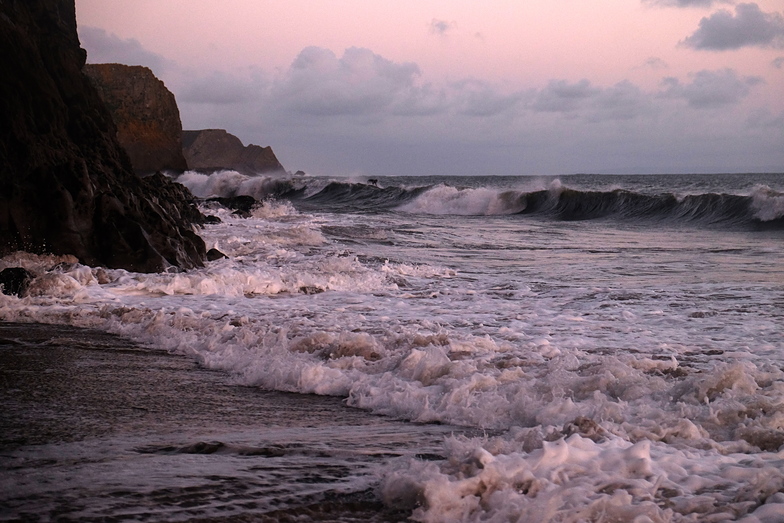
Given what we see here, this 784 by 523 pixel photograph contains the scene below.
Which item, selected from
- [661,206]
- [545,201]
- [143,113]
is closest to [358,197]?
[545,201]

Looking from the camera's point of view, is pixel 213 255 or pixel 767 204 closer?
pixel 213 255

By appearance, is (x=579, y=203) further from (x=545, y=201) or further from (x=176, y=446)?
(x=176, y=446)

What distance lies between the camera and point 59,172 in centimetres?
853

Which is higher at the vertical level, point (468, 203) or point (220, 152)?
point (220, 152)

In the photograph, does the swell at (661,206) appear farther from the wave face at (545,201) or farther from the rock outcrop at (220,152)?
the rock outcrop at (220,152)

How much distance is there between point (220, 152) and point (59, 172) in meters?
97.8

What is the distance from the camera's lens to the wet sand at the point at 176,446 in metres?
2.24

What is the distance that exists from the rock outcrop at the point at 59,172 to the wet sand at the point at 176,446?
3.81 metres

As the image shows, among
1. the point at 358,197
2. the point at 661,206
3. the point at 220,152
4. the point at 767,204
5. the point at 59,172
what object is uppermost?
the point at 220,152

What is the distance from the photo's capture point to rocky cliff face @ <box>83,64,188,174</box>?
5759 cm

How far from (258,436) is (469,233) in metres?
15.3

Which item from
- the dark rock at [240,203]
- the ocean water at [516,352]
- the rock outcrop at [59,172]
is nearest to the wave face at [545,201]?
the dark rock at [240,203]

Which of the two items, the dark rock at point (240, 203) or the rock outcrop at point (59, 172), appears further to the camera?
the dark rock at point (240, 203)

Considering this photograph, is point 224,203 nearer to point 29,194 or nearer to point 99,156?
point 99,156
